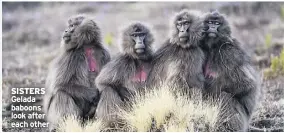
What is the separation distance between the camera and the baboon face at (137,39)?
30.1ft

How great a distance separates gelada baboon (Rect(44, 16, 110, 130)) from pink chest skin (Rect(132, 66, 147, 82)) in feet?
1.59

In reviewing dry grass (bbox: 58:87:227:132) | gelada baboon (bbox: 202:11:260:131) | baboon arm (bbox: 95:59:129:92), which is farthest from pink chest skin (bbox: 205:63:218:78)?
baboon arm (bbox: 95:59:129:92)

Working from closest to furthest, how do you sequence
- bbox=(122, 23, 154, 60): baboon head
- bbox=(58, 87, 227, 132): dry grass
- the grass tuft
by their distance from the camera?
1. bbox=(58, 87, 227, 132): dry grass
2. bbox=(122, 23, 154, 60): baboon head
3. the grass tuft

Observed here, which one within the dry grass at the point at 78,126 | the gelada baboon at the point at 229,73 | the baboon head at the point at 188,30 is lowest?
the dry grass at the point at 78,126

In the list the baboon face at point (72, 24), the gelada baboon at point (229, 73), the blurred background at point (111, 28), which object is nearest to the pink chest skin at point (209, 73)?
the gelada baboon at point (229, 73)

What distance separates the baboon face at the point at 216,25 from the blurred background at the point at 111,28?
1414mm

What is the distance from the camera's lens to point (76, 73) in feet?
31.0

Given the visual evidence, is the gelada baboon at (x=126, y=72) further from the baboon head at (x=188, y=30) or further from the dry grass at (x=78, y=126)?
the baboon head at (x=188, y=30)

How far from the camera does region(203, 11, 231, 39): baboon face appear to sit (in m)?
9.20

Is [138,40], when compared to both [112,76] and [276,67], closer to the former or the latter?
[112,76]

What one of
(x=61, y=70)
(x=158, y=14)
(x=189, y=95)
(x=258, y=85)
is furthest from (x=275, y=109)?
(x=158, y=14)

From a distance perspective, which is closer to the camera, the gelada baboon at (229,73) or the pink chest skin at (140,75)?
the gelada baboon at (229,73)

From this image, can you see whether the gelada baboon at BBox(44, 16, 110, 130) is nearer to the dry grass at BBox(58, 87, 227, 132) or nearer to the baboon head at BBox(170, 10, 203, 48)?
the dry grass at BBox(58, 87, 227, 132)

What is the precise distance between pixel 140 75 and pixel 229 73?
102cm
